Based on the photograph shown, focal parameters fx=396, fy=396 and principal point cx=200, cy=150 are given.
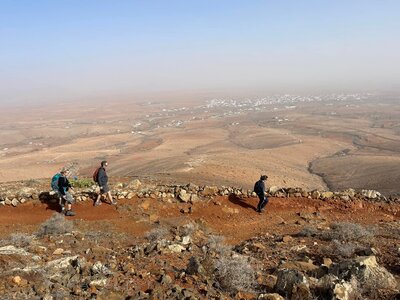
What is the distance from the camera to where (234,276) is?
6164 mm

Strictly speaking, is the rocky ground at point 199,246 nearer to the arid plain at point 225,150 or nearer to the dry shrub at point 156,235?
the dry shrub at point 156,235

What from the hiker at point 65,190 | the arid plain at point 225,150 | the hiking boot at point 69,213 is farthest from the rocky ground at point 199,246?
the arid plain at point 225,150

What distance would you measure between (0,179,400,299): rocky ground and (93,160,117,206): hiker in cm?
41

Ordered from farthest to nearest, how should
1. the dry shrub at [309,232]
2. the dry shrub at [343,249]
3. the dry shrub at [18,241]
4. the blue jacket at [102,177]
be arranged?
the blue jacket at [102,177] < the dry shrub at [309,232] < the dry shrub at [18,241] < the dry shrub at [343,249]

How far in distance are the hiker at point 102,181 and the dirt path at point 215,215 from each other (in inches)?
9.2

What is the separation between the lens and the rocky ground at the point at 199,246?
5836 millimetres

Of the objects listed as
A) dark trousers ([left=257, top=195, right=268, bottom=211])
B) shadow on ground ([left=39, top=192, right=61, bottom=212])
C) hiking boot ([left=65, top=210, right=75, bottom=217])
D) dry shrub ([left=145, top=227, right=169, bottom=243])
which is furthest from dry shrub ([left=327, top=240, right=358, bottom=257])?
shadow on ground ([left=39, top=192, right=61, bottom=212])

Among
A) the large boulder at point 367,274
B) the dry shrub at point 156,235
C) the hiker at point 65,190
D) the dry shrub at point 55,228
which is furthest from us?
the hiker at point 65,190

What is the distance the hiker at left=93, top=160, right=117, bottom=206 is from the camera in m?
12.3

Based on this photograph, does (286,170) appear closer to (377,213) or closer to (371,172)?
(371,172)

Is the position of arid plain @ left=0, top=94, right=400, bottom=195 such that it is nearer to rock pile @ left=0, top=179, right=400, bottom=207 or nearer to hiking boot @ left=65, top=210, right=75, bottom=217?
rock pile @ left=0, top=179, right=400, bottom=207

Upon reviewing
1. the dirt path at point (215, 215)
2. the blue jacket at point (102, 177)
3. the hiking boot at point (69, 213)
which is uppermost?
the blue jacket at point (102, 177)

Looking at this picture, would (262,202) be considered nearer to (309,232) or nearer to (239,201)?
(239,201)

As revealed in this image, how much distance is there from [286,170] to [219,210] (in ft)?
105
